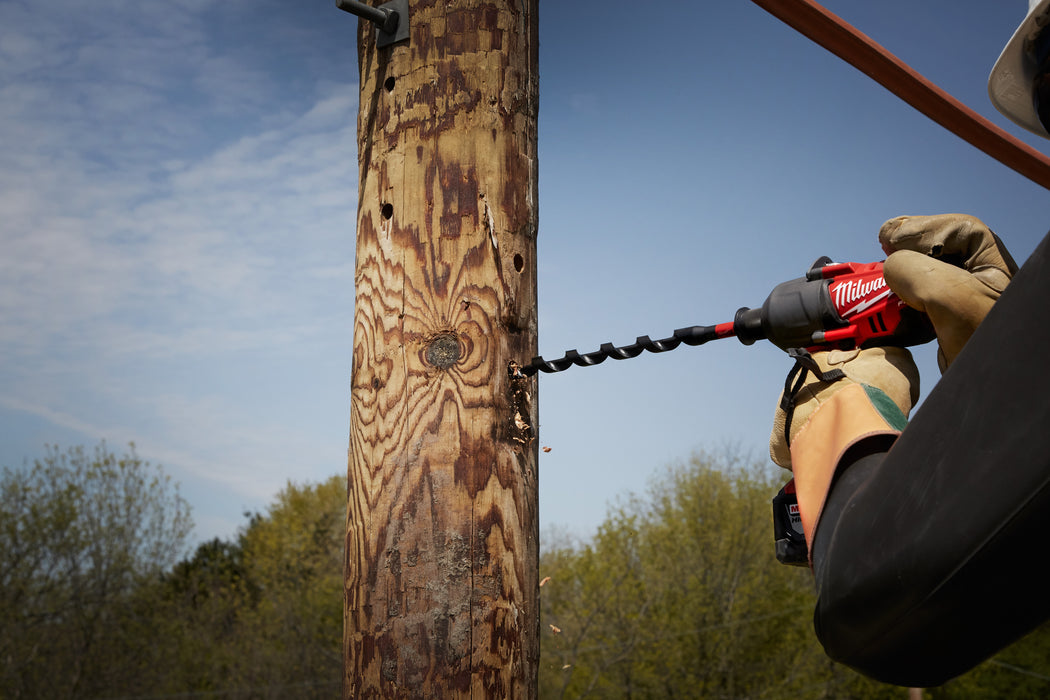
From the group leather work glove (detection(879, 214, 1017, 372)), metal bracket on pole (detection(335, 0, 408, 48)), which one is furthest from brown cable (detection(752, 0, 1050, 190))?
metal bracket on pole (detection(335, 0, 408, 48))

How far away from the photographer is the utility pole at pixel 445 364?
1846mm

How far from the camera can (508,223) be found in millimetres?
2061

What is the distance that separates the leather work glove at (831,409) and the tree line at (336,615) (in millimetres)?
18229

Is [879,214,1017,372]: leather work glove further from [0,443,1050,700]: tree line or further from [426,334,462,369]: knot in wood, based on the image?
[0,443,1050,700]: tree line

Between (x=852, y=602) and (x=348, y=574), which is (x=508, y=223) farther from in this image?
(x=852, y=602)

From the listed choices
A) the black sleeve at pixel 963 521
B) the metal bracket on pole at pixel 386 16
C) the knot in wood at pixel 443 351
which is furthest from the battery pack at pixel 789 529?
the metal bracket on pole at pixel 386 16

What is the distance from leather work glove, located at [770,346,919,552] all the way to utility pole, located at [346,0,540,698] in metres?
0.68

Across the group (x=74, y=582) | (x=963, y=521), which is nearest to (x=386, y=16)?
(x=963, y=521)

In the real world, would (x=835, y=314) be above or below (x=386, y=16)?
below

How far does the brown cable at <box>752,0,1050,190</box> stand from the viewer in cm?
168

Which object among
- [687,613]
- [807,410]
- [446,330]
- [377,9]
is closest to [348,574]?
[446,330]

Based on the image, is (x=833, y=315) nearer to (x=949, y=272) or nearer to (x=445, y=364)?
(x=949, y=272)

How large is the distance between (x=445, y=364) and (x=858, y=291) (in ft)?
2.93

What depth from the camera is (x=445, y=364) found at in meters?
1.97
